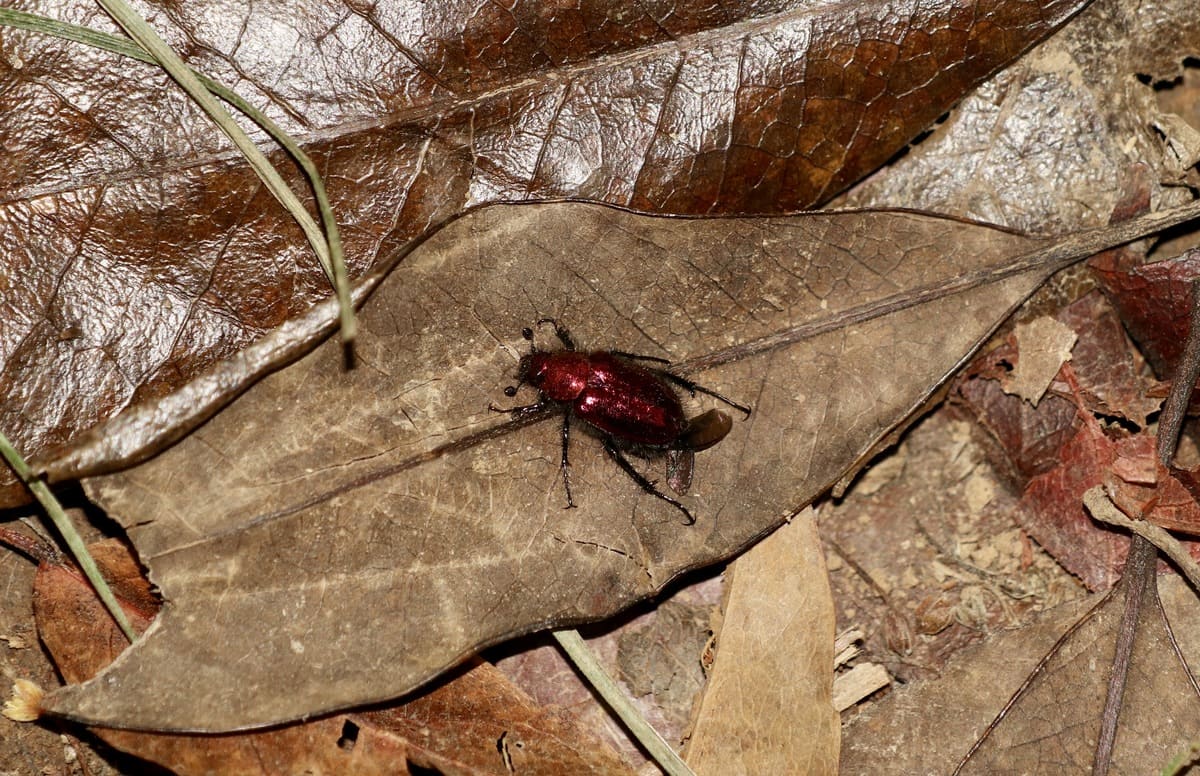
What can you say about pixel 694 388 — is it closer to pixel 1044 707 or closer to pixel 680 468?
pixel 680 468

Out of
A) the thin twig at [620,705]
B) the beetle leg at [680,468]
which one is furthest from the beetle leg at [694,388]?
the thin twig at [620,705]

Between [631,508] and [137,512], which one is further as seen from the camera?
[631,508]

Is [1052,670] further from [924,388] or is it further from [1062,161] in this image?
[1062,161]

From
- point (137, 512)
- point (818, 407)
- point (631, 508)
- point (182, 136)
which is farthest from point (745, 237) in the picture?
point (137, 512)

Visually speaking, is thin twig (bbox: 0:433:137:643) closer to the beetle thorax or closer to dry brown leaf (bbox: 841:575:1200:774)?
the beetle thorax

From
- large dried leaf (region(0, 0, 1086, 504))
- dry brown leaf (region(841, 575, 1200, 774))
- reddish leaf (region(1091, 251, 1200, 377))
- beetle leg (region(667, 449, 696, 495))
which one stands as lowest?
dry brown leaf (region(841, 575, 1200, 774))

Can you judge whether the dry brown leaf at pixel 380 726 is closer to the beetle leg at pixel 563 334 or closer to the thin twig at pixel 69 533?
the thin twig at pixel 69 533

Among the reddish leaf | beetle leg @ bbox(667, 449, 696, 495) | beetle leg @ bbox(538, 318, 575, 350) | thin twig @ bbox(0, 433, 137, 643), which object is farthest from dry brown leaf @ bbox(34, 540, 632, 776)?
the reddish leaf
